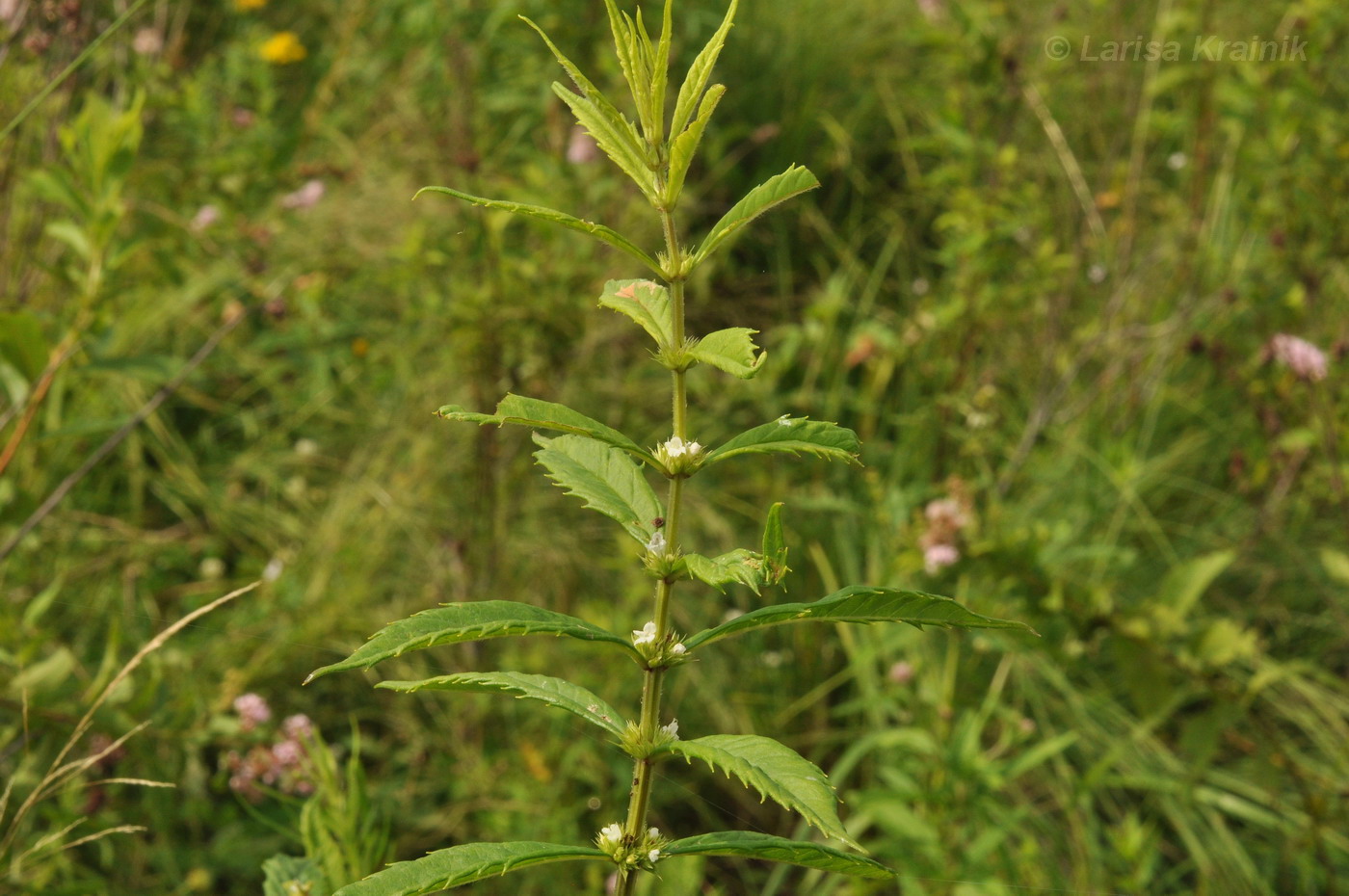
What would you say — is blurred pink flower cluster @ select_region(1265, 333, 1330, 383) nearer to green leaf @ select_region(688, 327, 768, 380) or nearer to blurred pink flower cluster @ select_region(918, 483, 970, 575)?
blurred pink flower cluster @ select_region(918, 483, 970, 575)

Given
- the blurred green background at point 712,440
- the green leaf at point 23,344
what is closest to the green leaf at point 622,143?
the green leaf at point 23,344

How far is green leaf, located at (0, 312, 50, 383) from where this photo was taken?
136 centimetres

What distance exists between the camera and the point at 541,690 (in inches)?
30.9

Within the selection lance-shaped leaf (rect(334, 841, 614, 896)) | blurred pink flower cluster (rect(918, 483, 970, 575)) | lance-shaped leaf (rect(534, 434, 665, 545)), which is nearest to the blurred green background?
blurred pink flower cluster (rect(918, 483, 970, 575))

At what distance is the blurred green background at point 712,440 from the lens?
196 cm

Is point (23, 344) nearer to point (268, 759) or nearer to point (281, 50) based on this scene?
point (268, 759)

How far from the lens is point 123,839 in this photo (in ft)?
6.41

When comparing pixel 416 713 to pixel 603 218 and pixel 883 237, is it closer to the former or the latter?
pixel 603 218

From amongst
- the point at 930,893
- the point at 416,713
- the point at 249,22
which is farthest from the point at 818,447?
the point at 249,22

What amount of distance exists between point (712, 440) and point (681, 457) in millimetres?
2055

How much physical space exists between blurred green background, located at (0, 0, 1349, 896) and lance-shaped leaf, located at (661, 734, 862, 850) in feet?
3.48

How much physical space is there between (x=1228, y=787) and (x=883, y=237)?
183cm

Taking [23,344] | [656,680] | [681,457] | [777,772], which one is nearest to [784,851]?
[777,772]

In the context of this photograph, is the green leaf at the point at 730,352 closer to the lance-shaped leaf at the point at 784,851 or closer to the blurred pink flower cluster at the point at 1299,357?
the lance-shaped leaf at the point at 784,851
